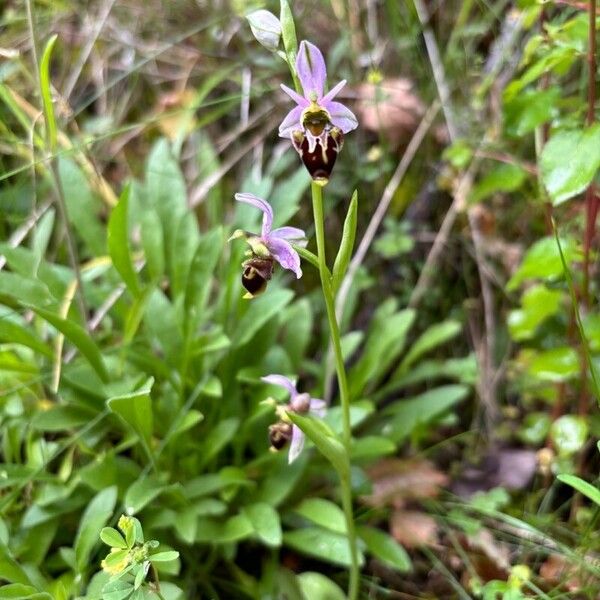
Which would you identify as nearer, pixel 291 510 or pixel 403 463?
pixel 291 510

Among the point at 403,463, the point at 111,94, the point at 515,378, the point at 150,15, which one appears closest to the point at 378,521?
the point at 403,463

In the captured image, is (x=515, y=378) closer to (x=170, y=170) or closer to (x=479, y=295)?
(x=479, y=295)

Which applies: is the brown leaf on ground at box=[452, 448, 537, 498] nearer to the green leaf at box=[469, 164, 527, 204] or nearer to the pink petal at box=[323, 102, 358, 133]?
the green leaf at box=[469, 164, 527, 204]

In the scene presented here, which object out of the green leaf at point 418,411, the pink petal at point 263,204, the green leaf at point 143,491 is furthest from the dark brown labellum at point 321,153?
the green leaf at point 418,411

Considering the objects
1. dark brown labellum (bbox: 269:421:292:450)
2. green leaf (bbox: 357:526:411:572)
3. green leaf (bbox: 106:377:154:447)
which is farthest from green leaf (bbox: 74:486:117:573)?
green leaf (bbox: 357:526:411:572)

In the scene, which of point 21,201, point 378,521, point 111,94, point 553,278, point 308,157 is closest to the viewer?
point 308,157

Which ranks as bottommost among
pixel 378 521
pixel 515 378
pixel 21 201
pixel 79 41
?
pixel 378 521

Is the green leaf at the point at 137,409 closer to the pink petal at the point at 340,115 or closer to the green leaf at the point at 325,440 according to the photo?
the green leaf at the point at 325,440
